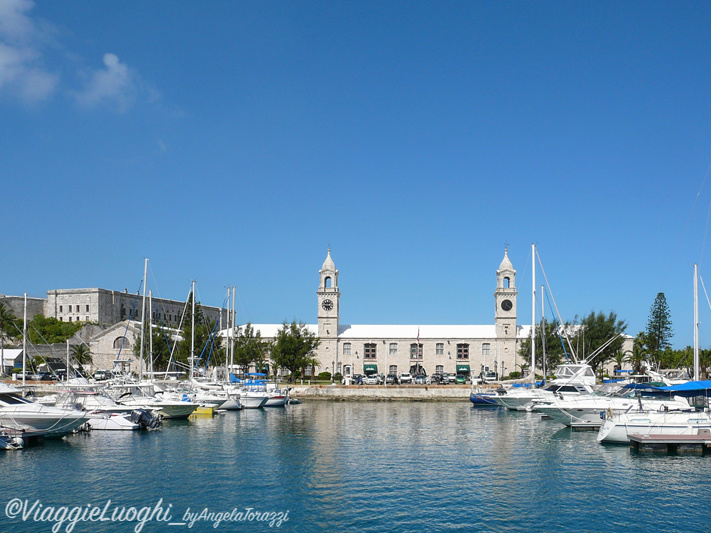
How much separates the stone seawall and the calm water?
1144 inches

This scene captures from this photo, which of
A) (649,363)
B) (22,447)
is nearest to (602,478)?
(22,447)

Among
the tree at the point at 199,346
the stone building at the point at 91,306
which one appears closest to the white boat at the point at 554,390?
the tree at the point at 199,346

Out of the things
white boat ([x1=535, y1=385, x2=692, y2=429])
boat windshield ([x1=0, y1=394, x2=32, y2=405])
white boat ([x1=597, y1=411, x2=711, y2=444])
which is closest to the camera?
white boat ([x1=597, y1=411, x2=711, y2=444])

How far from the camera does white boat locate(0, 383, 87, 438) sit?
34125 millimetres

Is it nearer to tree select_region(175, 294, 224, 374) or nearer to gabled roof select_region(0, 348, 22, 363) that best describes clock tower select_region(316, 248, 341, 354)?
tree select_region(175, 294, 224, 374)

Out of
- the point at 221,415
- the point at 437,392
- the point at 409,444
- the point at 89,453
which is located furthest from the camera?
the point at 437,392

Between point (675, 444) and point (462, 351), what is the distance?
5924 cm

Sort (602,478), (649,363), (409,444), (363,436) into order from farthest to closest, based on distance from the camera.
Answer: (649,363), (363,436), (409,444), (602,478)

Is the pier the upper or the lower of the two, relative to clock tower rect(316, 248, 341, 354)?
lower

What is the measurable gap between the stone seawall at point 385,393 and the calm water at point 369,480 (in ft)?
95.3

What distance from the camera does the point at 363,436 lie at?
38.6m

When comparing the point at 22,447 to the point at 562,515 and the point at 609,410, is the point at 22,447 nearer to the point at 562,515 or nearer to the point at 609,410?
the point at 562,515

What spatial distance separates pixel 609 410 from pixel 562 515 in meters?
17.2

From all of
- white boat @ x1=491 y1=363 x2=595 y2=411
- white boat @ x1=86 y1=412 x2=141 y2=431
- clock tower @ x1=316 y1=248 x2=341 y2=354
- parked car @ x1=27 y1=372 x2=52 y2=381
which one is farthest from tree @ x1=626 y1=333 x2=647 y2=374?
parked car @ x1=27 y1=372 x2=52 y2=381
